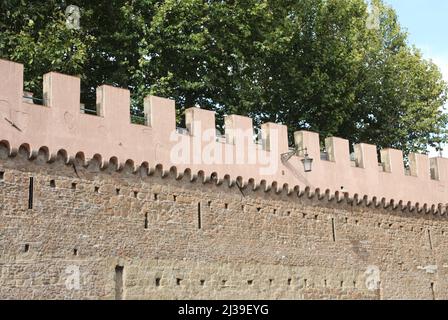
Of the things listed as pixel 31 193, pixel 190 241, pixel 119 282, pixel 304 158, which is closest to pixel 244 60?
pixel 304 158

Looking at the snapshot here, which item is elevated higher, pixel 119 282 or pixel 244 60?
pixel 244 60

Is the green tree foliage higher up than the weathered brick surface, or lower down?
higher up

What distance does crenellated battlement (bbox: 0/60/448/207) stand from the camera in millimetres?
15234

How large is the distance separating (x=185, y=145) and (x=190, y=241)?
2242 mm

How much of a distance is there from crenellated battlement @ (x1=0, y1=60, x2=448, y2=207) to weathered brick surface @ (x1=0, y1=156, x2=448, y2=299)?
41 cm

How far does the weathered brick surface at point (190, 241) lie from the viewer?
1485 centimetres

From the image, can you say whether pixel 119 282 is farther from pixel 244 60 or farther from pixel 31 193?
pixel 244 60

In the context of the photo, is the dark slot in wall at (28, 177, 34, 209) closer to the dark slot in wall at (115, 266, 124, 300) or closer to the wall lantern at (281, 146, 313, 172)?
the dark slot in wall at (115, 266, 124, 300)

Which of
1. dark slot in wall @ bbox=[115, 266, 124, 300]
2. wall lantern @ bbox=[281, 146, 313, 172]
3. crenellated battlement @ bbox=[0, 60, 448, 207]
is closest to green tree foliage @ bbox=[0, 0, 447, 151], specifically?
crenellated battlement @ bbox=[0, 60, 448, 207]

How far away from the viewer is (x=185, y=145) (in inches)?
701

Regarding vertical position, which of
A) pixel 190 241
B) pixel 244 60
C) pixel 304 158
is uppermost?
pixel 244 60

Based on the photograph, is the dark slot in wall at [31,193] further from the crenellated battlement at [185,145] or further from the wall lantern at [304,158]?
the wall lantern at [304,158]

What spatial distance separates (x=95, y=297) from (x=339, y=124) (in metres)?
14.6

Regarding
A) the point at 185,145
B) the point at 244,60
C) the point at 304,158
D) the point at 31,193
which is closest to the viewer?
the point at 31,193
